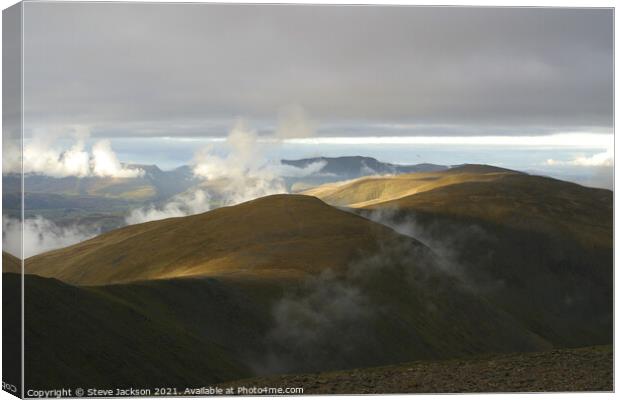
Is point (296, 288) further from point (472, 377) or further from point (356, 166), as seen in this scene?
point (472, 377)

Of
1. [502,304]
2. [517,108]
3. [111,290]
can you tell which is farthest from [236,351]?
[502,304]

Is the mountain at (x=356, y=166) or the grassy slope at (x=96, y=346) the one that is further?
the mountain at (x=356, y=166)

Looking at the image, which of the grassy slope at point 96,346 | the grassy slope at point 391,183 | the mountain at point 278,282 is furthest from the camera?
the grassy slope at point 391,183

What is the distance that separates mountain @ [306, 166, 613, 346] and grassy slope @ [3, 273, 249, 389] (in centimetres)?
960

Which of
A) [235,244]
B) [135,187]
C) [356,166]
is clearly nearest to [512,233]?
[235,244]

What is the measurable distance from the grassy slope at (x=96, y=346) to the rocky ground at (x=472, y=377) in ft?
9.89

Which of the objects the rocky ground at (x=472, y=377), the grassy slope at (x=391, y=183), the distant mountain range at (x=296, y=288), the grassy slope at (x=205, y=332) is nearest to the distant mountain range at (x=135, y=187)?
the grassy slope at (x=391, y=183)

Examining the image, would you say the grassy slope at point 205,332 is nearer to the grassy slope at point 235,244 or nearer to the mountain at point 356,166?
the grassy slope at point 235,244

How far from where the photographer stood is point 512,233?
6375 centimetres

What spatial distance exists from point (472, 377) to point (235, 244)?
18633 millimetres

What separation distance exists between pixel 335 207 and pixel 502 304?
2178cm

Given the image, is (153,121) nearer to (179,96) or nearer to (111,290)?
(179,96)

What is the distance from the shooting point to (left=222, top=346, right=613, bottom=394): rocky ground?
30.1 meters

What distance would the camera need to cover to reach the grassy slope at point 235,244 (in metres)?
40.5
